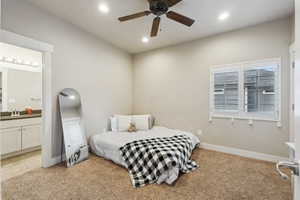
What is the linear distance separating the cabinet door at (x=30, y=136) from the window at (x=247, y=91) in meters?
4.27

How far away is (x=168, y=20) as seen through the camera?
291 cm

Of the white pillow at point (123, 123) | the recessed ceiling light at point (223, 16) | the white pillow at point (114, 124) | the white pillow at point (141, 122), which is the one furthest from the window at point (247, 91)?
the white pillow at point (114, 124)

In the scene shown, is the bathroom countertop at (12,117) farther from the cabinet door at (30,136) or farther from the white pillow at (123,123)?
the white pillow at (123,123)

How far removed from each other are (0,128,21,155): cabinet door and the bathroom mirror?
133 cm

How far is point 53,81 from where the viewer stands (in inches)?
109

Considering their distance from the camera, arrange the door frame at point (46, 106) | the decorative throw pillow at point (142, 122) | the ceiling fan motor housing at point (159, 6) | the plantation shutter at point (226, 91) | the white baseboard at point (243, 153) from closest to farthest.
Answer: the ceiling fan motor housing at point (159, 6) → the door frame at point (46, 106) → the white baseboard at point (243, 153) → the plantation shutter at point (226, 91) → the decorative throw pillow at point (142, 122)

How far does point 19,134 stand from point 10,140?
182 mm

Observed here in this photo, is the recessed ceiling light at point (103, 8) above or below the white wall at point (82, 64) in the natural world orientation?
above

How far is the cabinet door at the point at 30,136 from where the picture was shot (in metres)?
3.29

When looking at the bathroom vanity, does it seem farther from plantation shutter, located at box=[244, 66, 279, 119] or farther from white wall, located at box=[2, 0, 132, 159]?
plantation shutter, located at box=[244, 66, 279, 119]

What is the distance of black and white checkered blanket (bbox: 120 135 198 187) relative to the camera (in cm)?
220

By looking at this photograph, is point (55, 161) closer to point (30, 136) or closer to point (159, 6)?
point (30, 136)

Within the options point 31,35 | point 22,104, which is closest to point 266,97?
point 31,35

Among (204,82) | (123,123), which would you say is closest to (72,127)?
(123,123)
